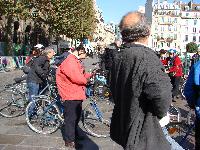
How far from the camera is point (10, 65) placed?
31.6 metres

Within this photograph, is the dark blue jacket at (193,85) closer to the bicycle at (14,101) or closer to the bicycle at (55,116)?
the bicycle at (55,116)

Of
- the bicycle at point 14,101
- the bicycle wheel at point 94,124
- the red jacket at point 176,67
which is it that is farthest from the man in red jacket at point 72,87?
the red jacket at point 176,67

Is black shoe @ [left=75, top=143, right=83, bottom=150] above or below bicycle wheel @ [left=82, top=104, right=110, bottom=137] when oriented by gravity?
below

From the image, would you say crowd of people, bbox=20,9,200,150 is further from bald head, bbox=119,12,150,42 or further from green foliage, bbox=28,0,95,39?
green foliage, bbox=28,0,95,39

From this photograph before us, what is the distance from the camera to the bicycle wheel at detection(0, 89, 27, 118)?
975 centimetres

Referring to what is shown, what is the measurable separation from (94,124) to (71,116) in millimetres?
981

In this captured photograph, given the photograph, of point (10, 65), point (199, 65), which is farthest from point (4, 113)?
point (10, 65)

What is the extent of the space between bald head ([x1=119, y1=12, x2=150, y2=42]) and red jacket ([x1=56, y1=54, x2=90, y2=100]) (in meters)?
3.39

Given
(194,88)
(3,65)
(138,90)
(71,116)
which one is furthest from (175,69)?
(3,65)

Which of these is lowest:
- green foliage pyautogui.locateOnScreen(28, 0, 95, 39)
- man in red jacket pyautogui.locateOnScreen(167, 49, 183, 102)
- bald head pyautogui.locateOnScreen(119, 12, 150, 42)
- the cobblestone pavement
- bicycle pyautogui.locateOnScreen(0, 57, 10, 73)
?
bicycle pyautogui.locateOnScreen(0, 57, 10, 73)

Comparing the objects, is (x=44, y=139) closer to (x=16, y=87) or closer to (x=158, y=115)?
(x=16, y=87)

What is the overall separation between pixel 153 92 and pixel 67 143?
14.0ft

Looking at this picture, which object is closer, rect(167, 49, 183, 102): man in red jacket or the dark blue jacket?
the dark blue jacket

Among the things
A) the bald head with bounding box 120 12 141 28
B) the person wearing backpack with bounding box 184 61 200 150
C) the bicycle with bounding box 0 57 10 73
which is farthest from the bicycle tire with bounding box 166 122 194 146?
the bicycle with bounding box 0 57 10 73
